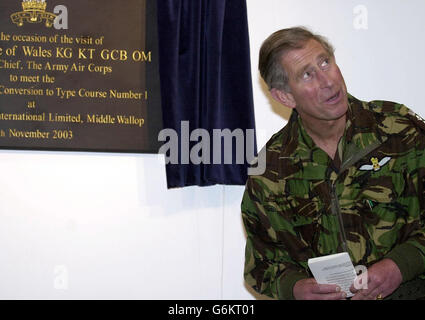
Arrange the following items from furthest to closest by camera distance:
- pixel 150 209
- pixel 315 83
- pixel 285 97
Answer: pixel 150 209, pixel 285 97, pixel 315 83

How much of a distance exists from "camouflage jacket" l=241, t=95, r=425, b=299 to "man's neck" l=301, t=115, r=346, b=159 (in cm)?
3

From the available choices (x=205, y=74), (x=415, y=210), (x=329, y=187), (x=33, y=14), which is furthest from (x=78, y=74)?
(x=415, y=210)

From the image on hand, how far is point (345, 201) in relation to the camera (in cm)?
181

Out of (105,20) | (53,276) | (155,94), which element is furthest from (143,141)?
(53,276)

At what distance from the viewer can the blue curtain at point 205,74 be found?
2.54m

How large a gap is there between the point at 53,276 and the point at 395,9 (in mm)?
2078

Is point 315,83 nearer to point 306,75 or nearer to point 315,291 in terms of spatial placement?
point 306,75

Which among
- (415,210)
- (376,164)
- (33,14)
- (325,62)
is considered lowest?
(415,210)

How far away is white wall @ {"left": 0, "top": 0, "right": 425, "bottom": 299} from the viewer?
2.69 meters

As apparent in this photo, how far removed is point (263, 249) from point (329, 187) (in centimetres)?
31

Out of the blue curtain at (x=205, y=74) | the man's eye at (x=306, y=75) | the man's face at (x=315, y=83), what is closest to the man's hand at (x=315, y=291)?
the man's face at (x=315, y=83)

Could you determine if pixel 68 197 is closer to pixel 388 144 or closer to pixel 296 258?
pixel 296 258

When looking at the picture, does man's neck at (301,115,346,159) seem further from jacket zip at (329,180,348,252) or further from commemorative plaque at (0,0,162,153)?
commemorative plaque at (0,0,162,153)

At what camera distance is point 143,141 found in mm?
2676
